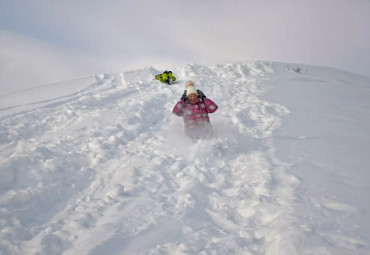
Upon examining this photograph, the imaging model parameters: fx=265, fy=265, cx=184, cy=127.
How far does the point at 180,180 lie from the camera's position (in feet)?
11.7

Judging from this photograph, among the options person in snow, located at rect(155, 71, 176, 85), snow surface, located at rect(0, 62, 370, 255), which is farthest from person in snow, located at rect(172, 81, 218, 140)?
person in snow, located at rect(155, 71, 176, 85)

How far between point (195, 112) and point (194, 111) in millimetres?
30

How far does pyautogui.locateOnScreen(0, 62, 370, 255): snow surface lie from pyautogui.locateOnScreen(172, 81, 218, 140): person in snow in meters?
0.38

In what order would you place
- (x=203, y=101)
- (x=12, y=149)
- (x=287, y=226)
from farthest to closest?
(x=203, y=101) < (x=12, y=149) < (x=287, y=226)

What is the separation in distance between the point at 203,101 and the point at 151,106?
204 centimetres

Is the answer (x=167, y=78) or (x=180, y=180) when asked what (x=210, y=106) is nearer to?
(x=180, y=180)

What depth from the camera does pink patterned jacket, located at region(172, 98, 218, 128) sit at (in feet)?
17.4

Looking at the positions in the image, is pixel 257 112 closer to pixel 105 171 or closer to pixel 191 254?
pixel 105 171

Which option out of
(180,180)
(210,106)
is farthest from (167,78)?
(180,180)

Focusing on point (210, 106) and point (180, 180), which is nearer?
point (180, 180)

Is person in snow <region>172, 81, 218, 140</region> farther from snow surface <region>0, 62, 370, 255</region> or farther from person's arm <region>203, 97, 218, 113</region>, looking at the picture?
snow surface <region>0, 62, 370, 255</region>

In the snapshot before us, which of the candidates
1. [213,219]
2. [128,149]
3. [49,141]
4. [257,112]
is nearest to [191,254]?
[213,219]

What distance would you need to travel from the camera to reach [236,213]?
9.43ft

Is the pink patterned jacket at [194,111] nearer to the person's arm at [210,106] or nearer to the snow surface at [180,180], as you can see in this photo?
the person's arm at [210,106]
